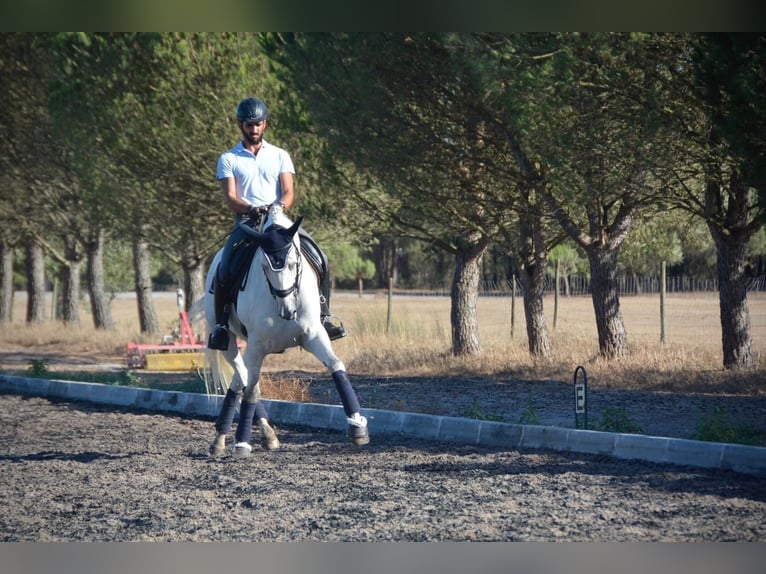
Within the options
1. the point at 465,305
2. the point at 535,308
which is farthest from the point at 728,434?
the point at 465,305

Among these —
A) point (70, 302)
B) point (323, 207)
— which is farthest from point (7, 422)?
point (70, 302)

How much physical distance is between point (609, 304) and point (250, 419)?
8834 mm

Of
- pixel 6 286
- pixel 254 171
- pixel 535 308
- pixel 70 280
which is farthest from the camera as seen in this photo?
pixel 6 286

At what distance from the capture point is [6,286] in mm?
35750

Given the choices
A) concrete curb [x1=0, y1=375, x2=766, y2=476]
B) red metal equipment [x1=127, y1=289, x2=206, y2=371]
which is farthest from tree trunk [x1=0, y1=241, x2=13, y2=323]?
concrete curb [x1=0, y1=375, x2=766, y2=476]

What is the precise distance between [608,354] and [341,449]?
311 inches

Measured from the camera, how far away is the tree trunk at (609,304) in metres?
16.1

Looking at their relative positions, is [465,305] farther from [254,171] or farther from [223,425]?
[254,171]

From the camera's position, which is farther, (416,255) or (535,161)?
(416,255)

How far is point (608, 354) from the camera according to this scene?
1617 centimetres
